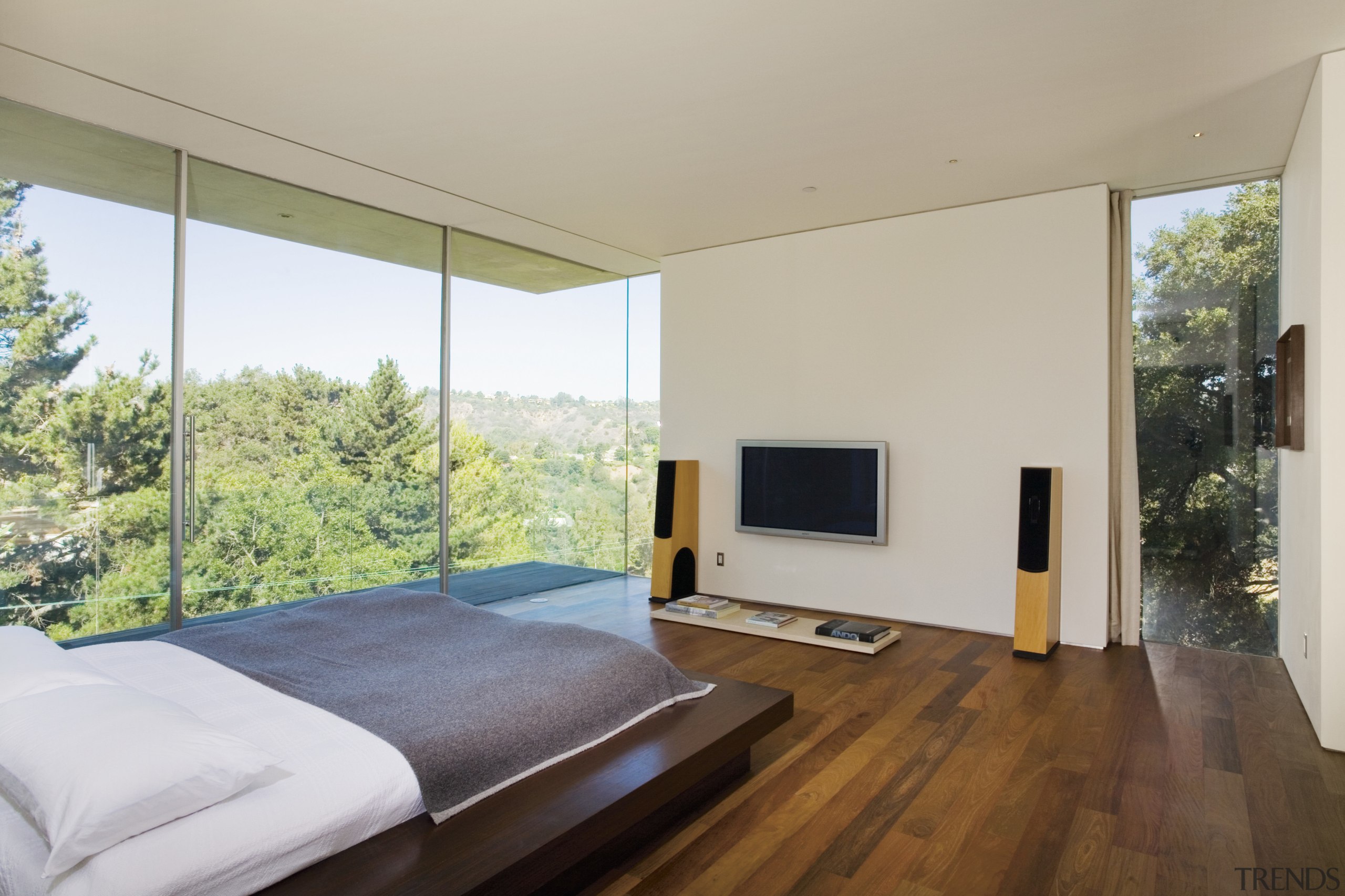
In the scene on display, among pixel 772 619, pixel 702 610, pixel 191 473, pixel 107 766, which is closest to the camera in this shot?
pixel 107 766

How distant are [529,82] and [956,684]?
322 centimetres

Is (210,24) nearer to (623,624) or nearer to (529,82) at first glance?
(529,82)

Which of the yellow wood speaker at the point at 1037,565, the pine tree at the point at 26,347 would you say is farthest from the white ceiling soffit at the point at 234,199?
the yellow wood speaker at the point at 1037,565

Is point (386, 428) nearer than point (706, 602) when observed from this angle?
Yes

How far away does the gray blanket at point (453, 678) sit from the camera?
198cm

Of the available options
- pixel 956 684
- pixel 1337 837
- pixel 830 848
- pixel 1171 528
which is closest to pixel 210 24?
pixel 830 848

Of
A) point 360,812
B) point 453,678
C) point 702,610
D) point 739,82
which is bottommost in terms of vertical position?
point 702,610

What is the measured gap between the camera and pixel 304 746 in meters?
1.84

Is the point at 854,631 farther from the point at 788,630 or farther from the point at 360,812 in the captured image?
the point at 360,812

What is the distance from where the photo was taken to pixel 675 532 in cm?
561

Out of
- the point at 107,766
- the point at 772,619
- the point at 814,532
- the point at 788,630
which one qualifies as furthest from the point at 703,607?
the point at 107,766

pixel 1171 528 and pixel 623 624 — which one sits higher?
pixel 1171 528

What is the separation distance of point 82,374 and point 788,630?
146 inches

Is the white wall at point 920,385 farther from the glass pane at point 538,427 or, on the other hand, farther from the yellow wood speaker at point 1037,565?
the glass pane at point 538,427
